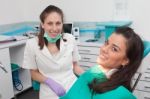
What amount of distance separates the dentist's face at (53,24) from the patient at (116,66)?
2.23 ft

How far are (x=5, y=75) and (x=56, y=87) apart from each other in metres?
1.06

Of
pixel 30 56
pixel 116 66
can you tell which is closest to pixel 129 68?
pixel 116 66

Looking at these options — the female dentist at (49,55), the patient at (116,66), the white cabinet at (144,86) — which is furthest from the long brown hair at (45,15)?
the white cabinet at (144,86)

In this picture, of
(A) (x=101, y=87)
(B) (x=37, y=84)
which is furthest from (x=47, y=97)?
(A) (x=101, y=87)

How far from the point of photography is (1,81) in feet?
7.91

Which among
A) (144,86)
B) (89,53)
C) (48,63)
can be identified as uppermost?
(48,63)

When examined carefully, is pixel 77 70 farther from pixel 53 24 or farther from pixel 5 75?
pixel 5 75

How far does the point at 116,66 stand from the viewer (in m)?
1.12

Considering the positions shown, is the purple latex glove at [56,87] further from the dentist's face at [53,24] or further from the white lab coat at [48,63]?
the dentist's face at [53,24]

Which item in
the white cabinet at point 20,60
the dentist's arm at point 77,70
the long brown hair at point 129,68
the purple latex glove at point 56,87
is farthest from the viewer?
the white cabinet at point 20,60

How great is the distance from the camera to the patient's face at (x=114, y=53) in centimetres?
107

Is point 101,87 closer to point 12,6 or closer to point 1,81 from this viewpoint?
point 1,81

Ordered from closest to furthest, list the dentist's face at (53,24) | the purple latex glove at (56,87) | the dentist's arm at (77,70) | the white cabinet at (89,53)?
the purple latex glove at (56,87) < the dentist's face at (53,24) < the dentist's arm at (77,70) < the white cabinet at (89,53)

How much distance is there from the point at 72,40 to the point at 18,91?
1.38 m
